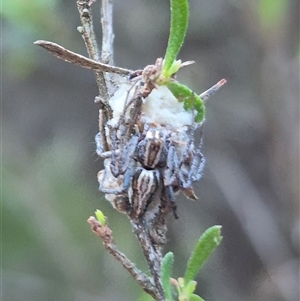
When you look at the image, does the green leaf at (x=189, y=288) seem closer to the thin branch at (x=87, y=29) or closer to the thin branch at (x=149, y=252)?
the thin branch at (x=149, y=252)

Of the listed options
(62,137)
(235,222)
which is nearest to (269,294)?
(235,222)

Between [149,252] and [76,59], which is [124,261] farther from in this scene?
[76,59]

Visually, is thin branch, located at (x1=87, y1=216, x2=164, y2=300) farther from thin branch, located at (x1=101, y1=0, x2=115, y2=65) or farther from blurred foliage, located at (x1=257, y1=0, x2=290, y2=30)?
blurred foliage, located at (x1=257, y1=0, x2=290, y2=30)

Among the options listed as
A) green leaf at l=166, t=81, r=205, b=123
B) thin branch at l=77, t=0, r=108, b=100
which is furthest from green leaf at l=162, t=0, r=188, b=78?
thin branch at l=77, t=0, r=108, b=100

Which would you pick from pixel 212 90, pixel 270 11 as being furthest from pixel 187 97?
pixel 270 11

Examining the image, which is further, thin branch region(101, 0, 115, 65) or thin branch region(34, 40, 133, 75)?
thin branch region(101, 0, 115, 65)

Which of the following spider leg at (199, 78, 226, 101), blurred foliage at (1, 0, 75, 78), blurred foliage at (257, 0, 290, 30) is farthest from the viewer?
blurred foliage at (257, 0, 290, 30)
